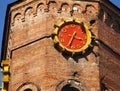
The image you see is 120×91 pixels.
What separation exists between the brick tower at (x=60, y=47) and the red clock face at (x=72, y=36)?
40 mm

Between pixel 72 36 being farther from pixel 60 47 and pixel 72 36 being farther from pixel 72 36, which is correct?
pixel 60 47

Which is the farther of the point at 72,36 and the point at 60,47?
the point at 72,36

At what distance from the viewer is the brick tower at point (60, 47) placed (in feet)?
90.5

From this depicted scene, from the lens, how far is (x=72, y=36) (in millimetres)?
28797

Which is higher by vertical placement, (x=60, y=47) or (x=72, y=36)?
(x=72, y=36)

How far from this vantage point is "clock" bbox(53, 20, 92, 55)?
2834cm

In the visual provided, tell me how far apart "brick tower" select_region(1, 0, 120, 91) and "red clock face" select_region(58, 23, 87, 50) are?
40 mm

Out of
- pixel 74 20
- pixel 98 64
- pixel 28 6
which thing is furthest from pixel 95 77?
pixel 28 6

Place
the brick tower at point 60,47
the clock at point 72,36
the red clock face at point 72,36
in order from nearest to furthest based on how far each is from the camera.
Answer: the brick tower at point 60,47 < the clock at point 72,36 < the red clock face at point 72,36

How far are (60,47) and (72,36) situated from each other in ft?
2.79

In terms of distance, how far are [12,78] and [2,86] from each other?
1.99 feet

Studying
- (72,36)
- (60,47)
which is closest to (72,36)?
(72,36)

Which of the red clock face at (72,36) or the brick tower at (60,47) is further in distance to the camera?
the red clock face at (72,36)

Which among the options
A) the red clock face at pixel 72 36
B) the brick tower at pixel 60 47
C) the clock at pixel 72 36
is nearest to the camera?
the brick tower at pixel 60 47
